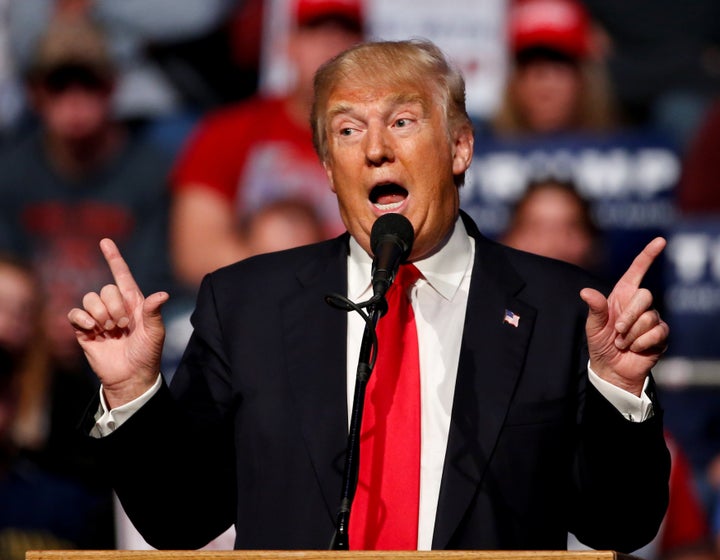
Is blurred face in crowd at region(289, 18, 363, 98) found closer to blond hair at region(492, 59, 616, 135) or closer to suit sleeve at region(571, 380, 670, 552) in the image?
blond hair at region(492, 59, 616, 135)

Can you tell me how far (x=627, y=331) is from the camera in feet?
8.30

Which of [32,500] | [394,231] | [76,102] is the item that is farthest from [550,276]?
[76,102]

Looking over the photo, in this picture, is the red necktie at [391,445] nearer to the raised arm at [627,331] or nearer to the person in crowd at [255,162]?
the raised arm at [627,331]

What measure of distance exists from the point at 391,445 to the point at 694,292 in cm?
315

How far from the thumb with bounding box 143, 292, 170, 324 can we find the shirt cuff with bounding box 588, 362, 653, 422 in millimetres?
793

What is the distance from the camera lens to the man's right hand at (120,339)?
2600 mm

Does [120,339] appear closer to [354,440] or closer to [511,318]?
[354,440]

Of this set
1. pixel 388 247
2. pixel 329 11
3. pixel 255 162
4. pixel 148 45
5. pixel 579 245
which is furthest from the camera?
pixel 148 45

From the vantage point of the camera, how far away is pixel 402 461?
8.72ft

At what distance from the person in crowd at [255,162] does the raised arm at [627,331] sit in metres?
3.33

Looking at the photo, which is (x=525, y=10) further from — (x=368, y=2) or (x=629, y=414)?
(x=629, y=414)

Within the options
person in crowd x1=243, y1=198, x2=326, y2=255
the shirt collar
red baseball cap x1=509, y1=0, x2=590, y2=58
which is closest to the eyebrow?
the shirt collar

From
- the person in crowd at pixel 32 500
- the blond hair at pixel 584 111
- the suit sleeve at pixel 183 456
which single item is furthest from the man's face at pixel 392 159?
the blond hair at pixel 584 111

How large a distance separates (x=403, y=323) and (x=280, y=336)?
0.25 metres
